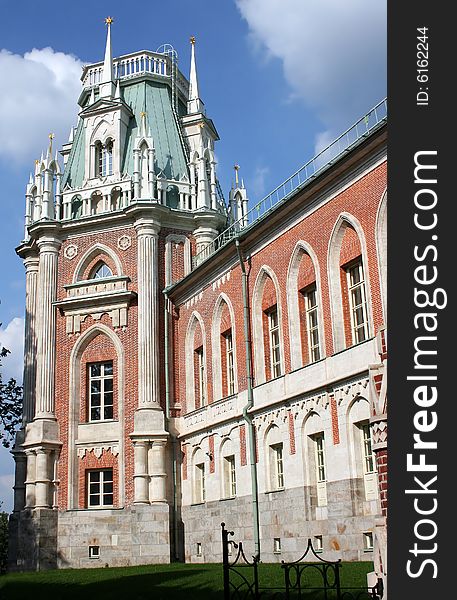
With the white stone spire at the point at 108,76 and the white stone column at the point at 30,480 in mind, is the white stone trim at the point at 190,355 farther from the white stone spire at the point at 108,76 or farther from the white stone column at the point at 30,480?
the white stone spire at the point at 108,76

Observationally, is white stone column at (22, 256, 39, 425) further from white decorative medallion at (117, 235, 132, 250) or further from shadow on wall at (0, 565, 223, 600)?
shadow on wall at (0, 565, 223, 600)

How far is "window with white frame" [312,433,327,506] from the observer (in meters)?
23.3

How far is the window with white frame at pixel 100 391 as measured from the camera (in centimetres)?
3341

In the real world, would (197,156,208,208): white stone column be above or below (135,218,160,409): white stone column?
Result: above

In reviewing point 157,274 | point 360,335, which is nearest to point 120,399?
point 157,274

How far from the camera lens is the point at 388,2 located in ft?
28.6

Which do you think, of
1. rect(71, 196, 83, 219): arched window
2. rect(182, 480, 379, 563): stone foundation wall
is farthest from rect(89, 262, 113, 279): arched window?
rect(182, 480, 379, 563): stone foundation wall

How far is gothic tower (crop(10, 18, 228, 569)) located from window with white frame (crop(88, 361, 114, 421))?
1.6 inches

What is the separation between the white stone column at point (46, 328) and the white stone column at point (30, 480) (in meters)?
1.55

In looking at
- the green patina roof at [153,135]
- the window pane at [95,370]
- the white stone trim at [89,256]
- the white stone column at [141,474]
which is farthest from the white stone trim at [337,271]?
the green patina roof at [153,135]

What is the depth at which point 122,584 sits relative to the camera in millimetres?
21656

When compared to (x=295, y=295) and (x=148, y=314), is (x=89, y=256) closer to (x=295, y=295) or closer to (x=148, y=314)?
(x=148, y=314)

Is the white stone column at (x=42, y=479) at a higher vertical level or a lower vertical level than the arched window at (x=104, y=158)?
lower

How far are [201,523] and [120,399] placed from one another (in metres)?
6.07
